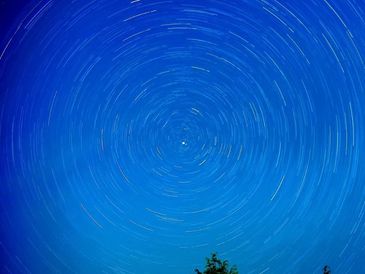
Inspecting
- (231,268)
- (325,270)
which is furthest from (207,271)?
(325,270)

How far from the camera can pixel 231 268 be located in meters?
12.7

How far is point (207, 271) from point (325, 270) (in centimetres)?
483

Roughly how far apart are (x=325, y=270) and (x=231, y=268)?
4.02m

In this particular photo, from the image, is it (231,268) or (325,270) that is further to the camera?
(325,270)

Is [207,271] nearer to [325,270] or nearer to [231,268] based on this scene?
[231,268]

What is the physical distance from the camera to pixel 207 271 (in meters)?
12.6

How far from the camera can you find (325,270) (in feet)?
45.4

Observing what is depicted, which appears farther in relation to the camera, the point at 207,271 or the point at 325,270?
the point at 325,270
